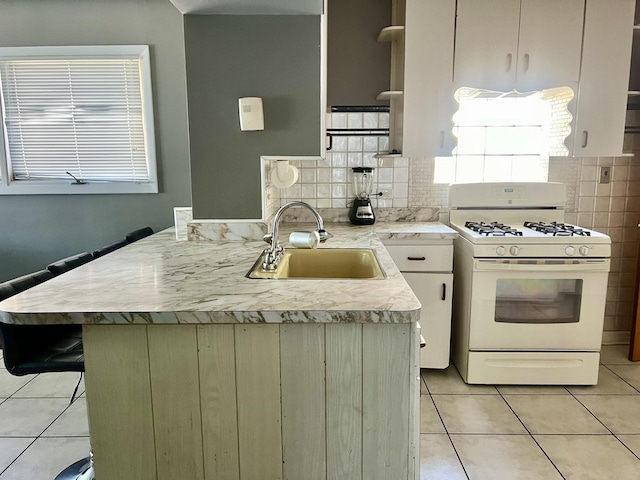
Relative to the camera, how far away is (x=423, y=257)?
2.84 m

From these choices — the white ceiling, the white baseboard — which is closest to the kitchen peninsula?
the white ceiling

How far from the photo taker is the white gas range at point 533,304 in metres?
2.66

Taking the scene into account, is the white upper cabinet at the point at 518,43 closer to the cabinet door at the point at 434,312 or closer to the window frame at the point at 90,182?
the cabinet door at the point at 434,312

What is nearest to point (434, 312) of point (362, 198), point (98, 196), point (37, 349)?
point (362, 198)

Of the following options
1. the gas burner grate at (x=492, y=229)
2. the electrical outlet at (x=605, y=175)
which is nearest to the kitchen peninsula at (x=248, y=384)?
the gas burner grate at (x=492, y=229)

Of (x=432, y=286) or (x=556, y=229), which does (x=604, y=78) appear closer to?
(x=556, y=229)

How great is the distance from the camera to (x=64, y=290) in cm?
156

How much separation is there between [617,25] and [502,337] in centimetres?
193

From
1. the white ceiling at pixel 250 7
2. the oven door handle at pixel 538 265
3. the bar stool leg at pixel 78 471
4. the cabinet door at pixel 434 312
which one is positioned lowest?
the bar stool leg at pixel 78 471

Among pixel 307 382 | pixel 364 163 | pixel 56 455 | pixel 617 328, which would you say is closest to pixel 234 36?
pixel 364 163

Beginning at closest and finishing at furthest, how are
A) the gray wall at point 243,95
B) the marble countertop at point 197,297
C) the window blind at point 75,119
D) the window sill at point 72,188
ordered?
the marble countertop at point 197,297
the gray wall at point 243,95
the window blind at point 75,119
the window sill at point 72,188

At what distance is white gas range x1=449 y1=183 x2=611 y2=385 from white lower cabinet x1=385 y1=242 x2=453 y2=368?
10cm

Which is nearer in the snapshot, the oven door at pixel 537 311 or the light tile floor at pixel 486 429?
the light tile floor at pixel 486 429

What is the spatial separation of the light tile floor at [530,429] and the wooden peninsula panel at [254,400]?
2.61ft
